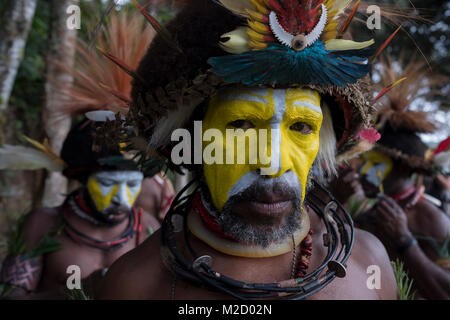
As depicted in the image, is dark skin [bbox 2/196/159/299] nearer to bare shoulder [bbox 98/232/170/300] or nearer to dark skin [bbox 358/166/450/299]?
bare shoulder [bbox 98/232/170/300]

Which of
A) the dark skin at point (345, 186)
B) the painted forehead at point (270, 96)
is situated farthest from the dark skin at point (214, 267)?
the dark skin at point (345, 186)

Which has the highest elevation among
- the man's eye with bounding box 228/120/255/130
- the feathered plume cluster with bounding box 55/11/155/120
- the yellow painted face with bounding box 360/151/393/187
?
the feathered plume cluster with bounding box 55/11/155/120

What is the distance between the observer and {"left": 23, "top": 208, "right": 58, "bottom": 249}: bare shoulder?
11.0ft

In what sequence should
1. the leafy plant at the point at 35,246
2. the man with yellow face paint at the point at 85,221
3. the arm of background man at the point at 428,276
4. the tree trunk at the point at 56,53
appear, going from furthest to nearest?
the tree trunk at the point at 56,53 → the man with yellow face paint at the point at 85,221 → the leafy plant at the point at 35,246 → the arm of background man at the point at 428,276

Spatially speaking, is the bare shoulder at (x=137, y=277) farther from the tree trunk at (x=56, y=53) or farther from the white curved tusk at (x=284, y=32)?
the tree trunk at (x=56, y=53)

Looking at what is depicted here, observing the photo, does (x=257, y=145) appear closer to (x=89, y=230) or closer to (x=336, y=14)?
(x=336, y=14)

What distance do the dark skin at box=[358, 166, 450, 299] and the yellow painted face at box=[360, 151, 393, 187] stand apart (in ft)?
0.25

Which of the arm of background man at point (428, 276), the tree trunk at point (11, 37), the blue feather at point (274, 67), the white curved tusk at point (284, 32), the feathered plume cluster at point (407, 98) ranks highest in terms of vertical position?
the tree trunk at point (11, 37)

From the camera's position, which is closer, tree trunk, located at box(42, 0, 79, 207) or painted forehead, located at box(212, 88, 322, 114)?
painted forehead, located at box(212, 88, 322, 114)

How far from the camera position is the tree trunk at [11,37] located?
464cm

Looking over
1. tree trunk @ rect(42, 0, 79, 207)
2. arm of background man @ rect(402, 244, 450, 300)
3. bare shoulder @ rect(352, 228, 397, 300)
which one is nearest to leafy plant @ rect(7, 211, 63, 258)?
tree trunk @ rect(42, 0, 79, 207)

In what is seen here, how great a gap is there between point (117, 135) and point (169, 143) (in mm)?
252

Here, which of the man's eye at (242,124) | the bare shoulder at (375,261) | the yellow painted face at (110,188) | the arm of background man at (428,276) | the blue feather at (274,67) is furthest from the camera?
the yellow painted face at (110,188)

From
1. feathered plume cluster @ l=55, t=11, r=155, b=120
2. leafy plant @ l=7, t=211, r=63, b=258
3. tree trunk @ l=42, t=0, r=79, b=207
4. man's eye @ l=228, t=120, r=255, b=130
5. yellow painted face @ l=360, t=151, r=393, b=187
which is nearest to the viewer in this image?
man's eye @ l=228, t=120, r=255, b=130
